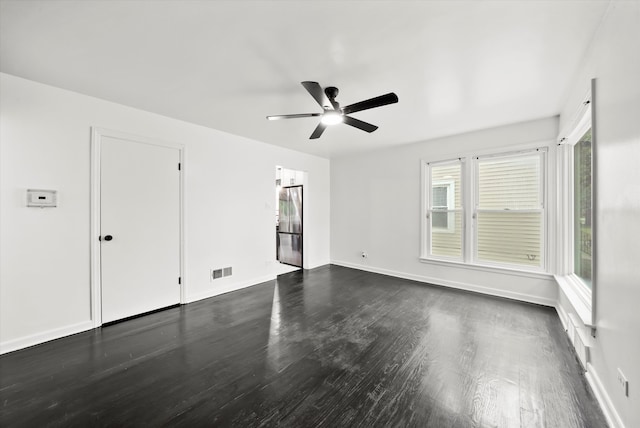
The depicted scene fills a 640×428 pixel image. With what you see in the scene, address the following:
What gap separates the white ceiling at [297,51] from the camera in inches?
63.8

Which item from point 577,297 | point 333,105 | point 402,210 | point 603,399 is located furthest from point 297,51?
point 402,210

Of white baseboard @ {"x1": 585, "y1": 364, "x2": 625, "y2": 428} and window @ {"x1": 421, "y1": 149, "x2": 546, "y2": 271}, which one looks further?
window @ {"x1": 421, "y1": 149, "x2": 546, "y2": 271}

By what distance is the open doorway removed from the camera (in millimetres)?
5891

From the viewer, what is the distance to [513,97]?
9.34ft

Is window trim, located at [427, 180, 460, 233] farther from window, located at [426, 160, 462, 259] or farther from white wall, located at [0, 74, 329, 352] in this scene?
white wall, located at [0, 74, 329, 352]

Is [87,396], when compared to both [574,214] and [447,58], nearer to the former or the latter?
[447,58]

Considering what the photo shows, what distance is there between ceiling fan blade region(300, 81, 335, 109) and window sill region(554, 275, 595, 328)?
2725mm

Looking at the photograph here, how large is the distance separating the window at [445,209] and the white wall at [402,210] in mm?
199

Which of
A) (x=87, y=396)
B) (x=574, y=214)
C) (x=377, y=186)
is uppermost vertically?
(x=377, y=186)

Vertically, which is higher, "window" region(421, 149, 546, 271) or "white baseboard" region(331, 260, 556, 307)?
"window" region(421, 149, 546, 271)

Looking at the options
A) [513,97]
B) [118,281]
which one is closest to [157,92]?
[118,281]

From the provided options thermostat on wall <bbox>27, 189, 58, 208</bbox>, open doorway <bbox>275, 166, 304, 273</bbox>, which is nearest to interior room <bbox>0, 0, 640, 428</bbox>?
thermostat on wall <bbox>27, 189, 58, 208</bbox>

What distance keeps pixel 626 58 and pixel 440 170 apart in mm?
3098

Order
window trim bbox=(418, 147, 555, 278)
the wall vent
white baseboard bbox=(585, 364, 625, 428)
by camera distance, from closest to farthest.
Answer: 1. white baseboard bbox=(585, 364, 625, 428)
2. window trim bbox=(418, 147, 555, 278)
3. the wall vent
